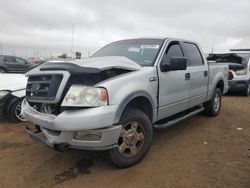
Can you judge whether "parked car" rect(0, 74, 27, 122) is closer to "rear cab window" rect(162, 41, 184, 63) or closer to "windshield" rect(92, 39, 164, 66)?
"windshield" rect(92, 39, 164, 66)

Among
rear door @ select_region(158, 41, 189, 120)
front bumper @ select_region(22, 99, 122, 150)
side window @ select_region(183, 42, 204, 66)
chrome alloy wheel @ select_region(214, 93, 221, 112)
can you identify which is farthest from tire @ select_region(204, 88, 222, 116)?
front bumper @ select_region(22, 99, 122, 150)

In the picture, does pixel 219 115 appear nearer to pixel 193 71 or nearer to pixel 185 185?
pixel 193 71

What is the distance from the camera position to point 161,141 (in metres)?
4.89

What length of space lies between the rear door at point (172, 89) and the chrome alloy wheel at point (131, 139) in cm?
64

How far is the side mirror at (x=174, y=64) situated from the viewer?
13.9 ft

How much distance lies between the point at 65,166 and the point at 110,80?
137 cm

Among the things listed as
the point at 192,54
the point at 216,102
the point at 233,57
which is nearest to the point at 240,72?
the point at 233,57

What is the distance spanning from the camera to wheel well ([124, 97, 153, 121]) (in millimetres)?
3900

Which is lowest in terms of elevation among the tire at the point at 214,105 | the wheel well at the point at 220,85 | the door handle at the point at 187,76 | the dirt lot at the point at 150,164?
the dirt lot at the point at 150,164

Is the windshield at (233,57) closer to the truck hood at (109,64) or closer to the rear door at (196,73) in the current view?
the rear door at (196,73)

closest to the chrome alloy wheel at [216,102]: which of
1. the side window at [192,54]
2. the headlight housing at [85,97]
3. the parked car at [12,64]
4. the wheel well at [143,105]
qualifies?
the side window at [192,54]

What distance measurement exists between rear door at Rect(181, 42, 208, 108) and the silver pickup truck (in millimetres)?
409

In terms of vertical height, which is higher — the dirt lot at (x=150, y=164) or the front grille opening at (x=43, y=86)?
the front grille opening at (x=43, y=86)

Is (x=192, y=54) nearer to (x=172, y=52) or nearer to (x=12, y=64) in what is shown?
(x=172, y=52)
